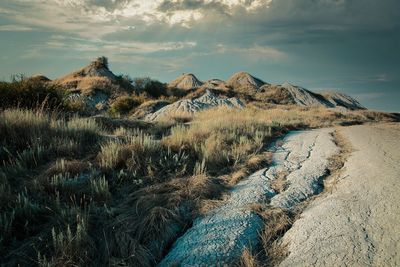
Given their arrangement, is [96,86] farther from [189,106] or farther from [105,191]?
[105,191]

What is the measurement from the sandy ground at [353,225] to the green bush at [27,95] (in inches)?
352

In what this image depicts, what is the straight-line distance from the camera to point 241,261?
11.2 feet

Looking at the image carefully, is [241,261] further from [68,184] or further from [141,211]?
[68,184]

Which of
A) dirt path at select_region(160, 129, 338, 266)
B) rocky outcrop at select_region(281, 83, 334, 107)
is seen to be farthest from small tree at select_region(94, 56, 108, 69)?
dirt path at select_region(160, 129, 338, 266)

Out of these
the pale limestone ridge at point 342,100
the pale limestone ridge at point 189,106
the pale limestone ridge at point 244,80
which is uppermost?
the pale limestone ridge at point 244,80

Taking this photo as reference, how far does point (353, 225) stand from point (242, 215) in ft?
3.89

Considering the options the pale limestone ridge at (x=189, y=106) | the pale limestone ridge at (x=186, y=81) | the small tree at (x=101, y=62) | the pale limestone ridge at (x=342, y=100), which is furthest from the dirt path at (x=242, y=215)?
the pale limestone ridge at (x=186, y=81)

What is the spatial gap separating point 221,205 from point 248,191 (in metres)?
0.60

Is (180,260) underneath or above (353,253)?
underneath

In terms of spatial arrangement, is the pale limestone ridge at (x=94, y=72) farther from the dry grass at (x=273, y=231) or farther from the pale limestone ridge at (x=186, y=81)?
the dry grass at (x=273, y=231)

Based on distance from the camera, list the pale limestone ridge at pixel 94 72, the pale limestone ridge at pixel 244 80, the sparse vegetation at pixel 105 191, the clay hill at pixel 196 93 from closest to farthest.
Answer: the sparse vegetation at pixel 105 191 < the clay hill at pixel 196 93 < the pale limestone ridge at pixel 94 72 < the pale limestone ridge at pixel 244 80

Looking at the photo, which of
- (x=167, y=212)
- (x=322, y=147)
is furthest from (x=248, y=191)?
(x=322, y=147)

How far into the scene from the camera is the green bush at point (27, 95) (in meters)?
11.6

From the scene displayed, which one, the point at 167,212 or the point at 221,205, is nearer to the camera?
the point at 167,212
